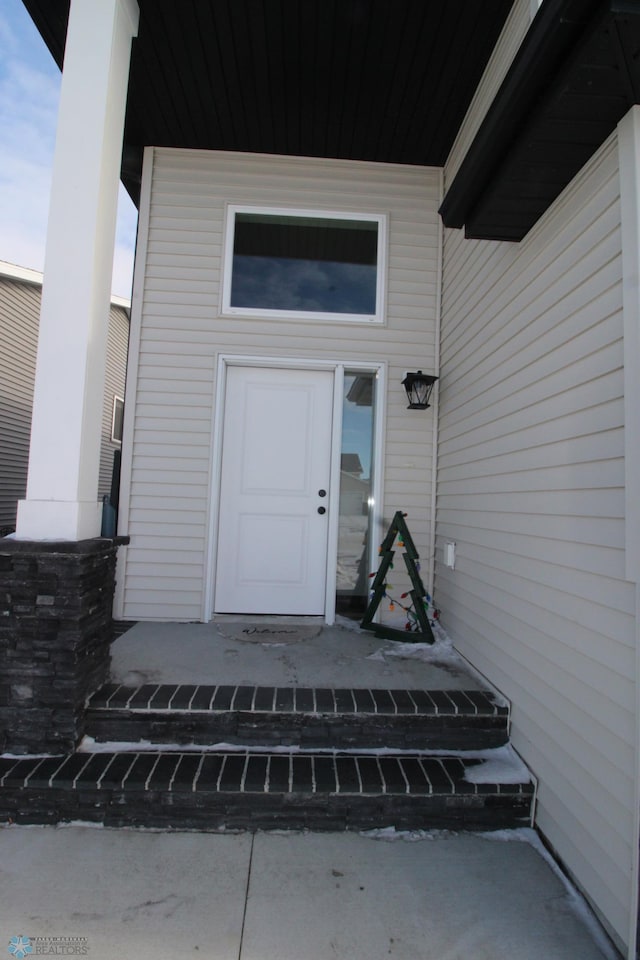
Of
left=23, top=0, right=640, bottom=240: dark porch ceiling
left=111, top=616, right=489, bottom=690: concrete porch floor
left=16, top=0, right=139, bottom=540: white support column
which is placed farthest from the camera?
left=111, top=616, right=489, bottom=690: concrete porch floor

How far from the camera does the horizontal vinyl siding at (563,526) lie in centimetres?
149

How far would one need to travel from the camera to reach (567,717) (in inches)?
67.2

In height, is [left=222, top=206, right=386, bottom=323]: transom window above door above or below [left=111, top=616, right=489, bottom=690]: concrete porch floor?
above

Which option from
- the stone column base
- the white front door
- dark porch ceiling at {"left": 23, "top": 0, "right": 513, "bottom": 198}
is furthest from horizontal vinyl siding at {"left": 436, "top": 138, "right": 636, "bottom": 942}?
the stone column base

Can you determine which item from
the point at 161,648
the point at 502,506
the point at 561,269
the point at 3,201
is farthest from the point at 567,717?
the point at 3,201

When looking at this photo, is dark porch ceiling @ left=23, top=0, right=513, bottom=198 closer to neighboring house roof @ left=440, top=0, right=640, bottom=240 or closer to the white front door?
neighboring house roof @ left=440, top=0, right=640, bottom=240

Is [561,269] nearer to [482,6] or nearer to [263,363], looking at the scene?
[482,6]

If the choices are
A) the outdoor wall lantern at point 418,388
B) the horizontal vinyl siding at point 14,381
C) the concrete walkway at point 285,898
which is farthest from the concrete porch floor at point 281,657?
the horizontal vinyl siding at point 14,381

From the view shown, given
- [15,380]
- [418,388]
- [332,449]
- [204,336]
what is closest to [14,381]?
[15,380]

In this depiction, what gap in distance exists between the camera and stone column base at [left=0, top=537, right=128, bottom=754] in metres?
1.99

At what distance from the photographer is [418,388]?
333 centimetres

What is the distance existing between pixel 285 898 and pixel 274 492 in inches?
91.9

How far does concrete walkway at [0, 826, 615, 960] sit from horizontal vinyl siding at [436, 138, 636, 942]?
21 centimetres

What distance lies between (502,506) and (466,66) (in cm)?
244
